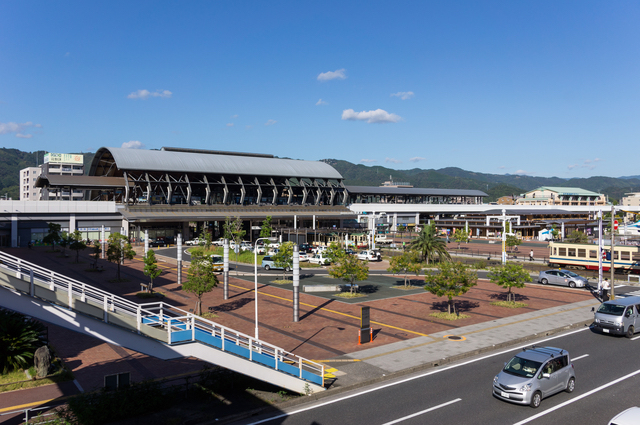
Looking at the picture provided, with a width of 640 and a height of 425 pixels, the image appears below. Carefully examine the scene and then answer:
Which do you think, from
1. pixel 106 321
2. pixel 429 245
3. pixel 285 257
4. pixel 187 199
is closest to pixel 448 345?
pixel 106 321

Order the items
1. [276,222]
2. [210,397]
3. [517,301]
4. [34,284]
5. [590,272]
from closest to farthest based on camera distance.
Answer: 1. [34,284]
2. [210,397]
3. [517,301]
4. [590,272]
5. [276,222]

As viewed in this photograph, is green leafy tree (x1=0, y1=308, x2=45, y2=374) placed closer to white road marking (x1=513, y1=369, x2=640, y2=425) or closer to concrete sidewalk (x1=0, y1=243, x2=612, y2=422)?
concrete sidewalk (x1=0, y1=243, x2=612, y2=422)

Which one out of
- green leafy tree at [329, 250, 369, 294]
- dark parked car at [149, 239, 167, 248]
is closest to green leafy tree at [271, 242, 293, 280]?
green leafy tree at [329, 250, 369, 294]

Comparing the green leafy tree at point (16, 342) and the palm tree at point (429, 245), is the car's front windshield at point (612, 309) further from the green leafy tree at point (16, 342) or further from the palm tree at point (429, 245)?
the green leafy tree at point (16, 342)

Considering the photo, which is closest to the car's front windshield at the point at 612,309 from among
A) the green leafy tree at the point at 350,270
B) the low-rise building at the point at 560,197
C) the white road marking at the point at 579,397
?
the white road marking at the point at 579,397

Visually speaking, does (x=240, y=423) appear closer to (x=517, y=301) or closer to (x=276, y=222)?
(x=517, y=301)

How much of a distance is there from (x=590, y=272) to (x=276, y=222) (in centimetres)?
6603

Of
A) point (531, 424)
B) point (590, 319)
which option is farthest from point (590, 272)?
point (531, 424)

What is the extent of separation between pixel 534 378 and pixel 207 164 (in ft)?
281

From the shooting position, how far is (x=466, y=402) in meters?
16.0

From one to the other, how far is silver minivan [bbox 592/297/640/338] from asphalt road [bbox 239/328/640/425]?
462cm

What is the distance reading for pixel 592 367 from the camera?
65.3 ft

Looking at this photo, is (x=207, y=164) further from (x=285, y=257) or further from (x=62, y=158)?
(x=62, y=158)

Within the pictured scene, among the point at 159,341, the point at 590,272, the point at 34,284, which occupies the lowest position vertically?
the point at 590,272
